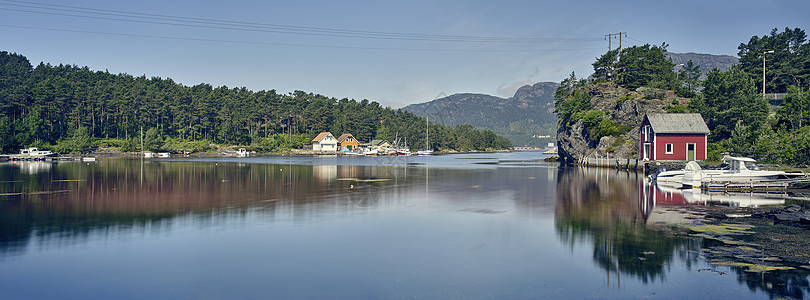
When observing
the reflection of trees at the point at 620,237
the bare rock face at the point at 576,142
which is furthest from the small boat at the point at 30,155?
the reflection of trees at the point at 620,237

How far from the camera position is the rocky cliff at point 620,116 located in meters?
72.1

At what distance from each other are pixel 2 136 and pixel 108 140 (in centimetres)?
2646

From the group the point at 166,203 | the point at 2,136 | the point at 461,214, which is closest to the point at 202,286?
the point at 461,214

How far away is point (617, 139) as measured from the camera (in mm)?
74062

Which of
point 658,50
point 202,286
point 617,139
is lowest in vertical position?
point 202,286

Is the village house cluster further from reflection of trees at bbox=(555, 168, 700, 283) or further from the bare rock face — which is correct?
reflection of trees at bbox=(555, 168, 700, 283)

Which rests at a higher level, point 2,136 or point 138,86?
point 138,86

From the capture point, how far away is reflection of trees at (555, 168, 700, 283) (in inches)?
523

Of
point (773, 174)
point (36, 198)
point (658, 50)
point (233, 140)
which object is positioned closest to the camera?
point (36, 198)

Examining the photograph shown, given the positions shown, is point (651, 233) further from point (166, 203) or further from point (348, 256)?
point (166, 203)

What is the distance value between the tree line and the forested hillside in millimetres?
94136

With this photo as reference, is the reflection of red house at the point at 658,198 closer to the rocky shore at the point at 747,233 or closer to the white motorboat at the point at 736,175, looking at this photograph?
the rocky shore at the point at 747,233

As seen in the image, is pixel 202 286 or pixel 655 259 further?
pixel 655 259

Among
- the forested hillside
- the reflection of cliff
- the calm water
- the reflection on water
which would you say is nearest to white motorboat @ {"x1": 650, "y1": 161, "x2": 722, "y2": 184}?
the reflection on water
